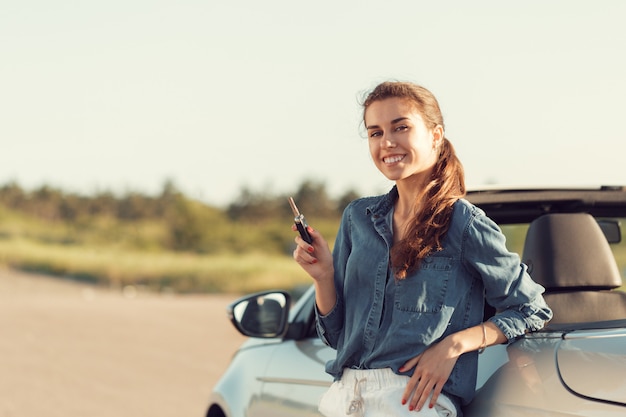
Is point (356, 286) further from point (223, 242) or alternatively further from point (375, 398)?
point (223, 242)

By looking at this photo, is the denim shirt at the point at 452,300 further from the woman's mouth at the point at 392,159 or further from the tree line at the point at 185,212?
the tree line at the point at 185,212

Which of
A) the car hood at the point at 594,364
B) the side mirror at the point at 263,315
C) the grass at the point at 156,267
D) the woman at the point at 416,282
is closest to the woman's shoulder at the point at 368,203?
the woman at the point at 416,282

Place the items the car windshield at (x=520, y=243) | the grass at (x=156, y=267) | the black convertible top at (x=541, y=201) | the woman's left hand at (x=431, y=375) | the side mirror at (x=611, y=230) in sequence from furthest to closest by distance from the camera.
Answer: the grass at (x=156, y=267)
the side mirror at (x=611, y=230)
the car windshield at (x=520, y=243)
the black convertible top at (x=541, y=201)
the woman's left hand at (x=431, y=375)

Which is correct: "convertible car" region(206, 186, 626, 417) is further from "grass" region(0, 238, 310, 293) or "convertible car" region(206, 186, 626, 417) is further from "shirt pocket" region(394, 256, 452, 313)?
"grass" region(0, 238, 310, 293)

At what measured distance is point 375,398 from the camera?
9.61ft

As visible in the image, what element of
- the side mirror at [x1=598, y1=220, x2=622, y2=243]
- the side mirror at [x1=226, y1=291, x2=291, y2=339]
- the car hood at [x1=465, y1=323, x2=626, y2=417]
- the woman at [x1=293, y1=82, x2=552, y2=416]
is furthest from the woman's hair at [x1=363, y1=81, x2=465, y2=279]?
the side mirror at [x1=598, y1=220, x2=622, y2=243]

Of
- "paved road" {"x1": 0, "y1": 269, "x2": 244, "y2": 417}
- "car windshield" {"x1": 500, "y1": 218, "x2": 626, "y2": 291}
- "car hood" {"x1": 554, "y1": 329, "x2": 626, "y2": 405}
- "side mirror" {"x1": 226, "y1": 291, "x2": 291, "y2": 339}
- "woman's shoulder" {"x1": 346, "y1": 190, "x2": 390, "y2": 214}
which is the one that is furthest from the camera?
"paved road" {"x1": 0, "y1": 269, "x2": 244, "y2": 417}

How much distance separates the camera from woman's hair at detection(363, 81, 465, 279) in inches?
114

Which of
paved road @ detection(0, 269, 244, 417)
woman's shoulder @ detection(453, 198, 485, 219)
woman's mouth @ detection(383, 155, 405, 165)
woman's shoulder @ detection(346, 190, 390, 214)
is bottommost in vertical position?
paved road @ detection(0, 269, 244, 417)

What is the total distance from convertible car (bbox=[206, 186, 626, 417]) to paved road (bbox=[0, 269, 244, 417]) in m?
5.01

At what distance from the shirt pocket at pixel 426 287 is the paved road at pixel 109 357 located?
6.75 metres

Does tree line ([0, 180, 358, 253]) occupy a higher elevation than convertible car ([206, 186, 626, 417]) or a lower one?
lower

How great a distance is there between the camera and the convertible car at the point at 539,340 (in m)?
2.65

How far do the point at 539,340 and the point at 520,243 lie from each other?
148 centimetres
